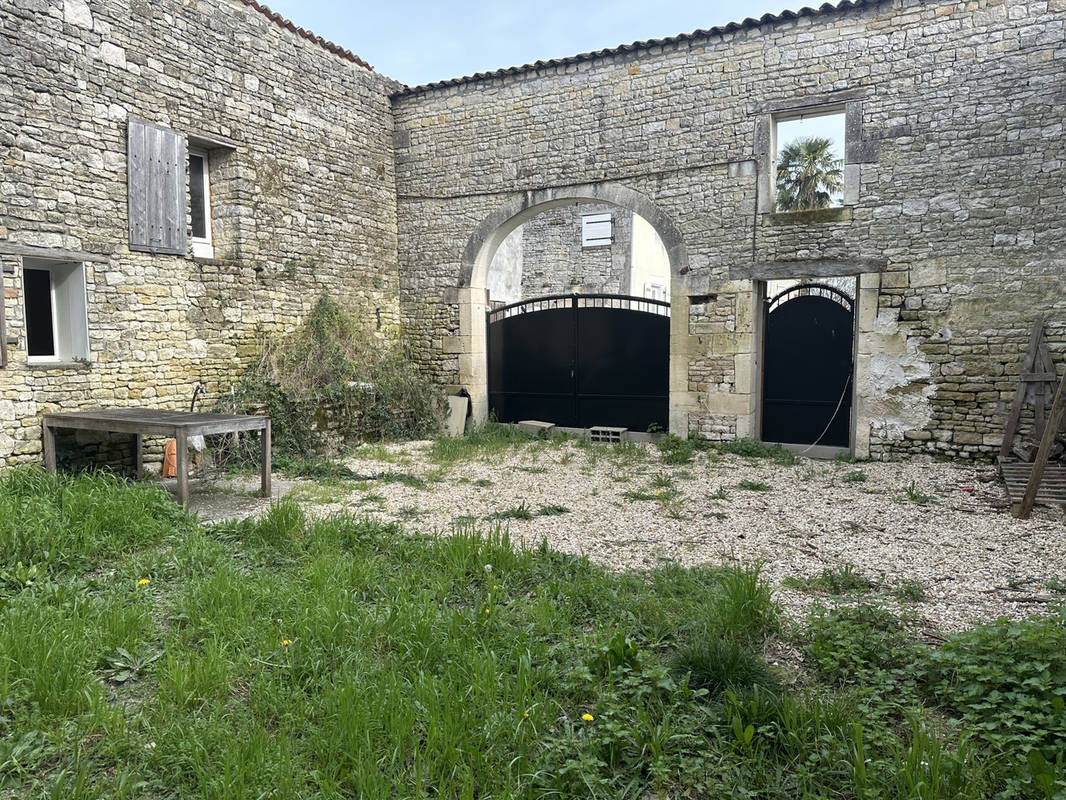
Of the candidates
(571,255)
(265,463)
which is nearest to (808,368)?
(265,463)

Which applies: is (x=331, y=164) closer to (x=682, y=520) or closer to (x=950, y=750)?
(x=682, y=520)

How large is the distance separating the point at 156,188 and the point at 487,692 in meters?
6.68

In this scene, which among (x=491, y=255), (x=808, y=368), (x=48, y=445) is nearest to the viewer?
(x=48, y=445)

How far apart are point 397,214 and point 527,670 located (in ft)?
29.4

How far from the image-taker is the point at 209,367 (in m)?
7.83

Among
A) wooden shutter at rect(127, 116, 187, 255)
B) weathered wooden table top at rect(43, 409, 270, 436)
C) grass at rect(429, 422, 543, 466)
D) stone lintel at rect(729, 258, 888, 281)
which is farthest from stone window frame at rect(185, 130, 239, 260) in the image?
stone lintel at rect(729, 258, 888, 281)

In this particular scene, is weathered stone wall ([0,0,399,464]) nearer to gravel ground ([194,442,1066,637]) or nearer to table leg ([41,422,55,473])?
table leg ([41,422,55,473])

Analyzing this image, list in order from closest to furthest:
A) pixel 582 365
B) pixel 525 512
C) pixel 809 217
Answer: pixel 525 512
pixel 809 217
pixel 582 365

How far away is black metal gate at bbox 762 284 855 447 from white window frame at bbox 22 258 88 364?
7.65 metres

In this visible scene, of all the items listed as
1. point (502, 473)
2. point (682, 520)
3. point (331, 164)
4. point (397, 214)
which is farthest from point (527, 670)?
point (397, 214)

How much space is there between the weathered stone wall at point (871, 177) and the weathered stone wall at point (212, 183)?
232cm

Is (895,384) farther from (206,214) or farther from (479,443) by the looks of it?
(206,214)

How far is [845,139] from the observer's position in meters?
7.70

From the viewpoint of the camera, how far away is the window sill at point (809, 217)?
7.77 m
